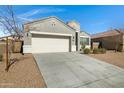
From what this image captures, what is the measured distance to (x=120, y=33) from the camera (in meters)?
20.4

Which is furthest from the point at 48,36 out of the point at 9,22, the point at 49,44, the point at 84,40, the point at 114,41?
the point at 114,41

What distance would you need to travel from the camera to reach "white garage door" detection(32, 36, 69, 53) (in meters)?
14.1

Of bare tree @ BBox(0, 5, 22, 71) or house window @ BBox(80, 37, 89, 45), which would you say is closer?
bare tree @ BBox(0, 5, 22, 71)

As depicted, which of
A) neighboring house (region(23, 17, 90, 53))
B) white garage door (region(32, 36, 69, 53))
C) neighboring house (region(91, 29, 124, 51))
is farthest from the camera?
neighboring house (region(91, 29, 124, 51))

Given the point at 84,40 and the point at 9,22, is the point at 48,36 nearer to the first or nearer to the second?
the point at 84,40

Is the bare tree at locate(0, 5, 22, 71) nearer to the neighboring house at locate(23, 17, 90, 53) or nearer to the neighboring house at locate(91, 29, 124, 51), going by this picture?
the neighboring house at locate(23, 17, 90, 53)

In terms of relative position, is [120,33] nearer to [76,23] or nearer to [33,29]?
[76,23]

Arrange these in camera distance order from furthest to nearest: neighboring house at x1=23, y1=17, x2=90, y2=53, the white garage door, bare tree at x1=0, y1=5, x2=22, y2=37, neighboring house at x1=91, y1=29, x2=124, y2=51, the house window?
1. the house window
2. neighboring house at x1=91, y1=29, x2=124, y2=51
3. bare tree at x1=0, y1=5, x2=22, y2=37
4. the white garage door
5. neighboring house at x1=23, y1=17, x2=90, y2=53

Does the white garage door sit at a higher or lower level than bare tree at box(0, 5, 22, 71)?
lower

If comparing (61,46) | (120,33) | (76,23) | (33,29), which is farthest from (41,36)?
(120,33)

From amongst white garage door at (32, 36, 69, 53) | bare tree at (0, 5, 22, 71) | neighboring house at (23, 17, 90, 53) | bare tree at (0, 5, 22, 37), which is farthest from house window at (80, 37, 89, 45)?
bare tree at (0, 5, 22, 37)

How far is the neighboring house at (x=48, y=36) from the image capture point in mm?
13633

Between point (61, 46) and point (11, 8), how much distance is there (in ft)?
36.7
